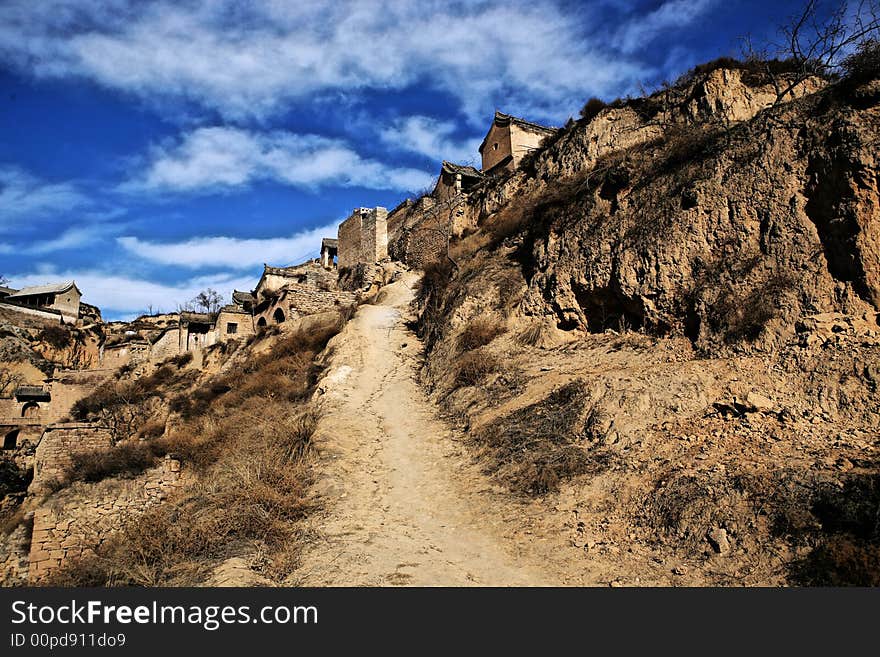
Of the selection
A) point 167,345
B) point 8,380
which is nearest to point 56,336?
point 8,380

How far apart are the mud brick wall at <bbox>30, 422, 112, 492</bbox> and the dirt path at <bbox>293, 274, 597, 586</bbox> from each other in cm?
566

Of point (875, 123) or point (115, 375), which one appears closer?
point (875, 123)

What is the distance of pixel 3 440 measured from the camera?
2186 cm

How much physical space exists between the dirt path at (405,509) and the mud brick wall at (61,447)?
566cm

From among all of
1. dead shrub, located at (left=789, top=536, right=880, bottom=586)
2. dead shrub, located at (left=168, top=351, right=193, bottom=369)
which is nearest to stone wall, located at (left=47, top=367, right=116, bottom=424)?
dead shrub, located at (left=168, top=351, right=193, bottom=369)

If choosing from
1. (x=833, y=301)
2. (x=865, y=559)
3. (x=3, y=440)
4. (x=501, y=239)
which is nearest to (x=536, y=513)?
(x=865, y=559)

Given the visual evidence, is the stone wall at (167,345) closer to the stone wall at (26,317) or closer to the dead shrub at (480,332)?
the stone wall at (26,317)

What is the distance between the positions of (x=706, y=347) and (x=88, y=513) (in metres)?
12.1

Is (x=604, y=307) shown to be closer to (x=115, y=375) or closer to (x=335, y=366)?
(x=335, y=366)

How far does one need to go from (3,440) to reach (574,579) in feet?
78.8

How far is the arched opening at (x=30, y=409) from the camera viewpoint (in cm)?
2448

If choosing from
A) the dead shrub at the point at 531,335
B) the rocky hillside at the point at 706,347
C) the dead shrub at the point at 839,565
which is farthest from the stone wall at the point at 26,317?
the dead shrub at the point at 839,565

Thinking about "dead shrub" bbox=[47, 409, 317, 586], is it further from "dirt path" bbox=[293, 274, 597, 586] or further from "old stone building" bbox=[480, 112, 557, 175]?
"old stone building" bbox=[480, 112, 557, 175]

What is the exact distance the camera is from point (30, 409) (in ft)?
80.9
